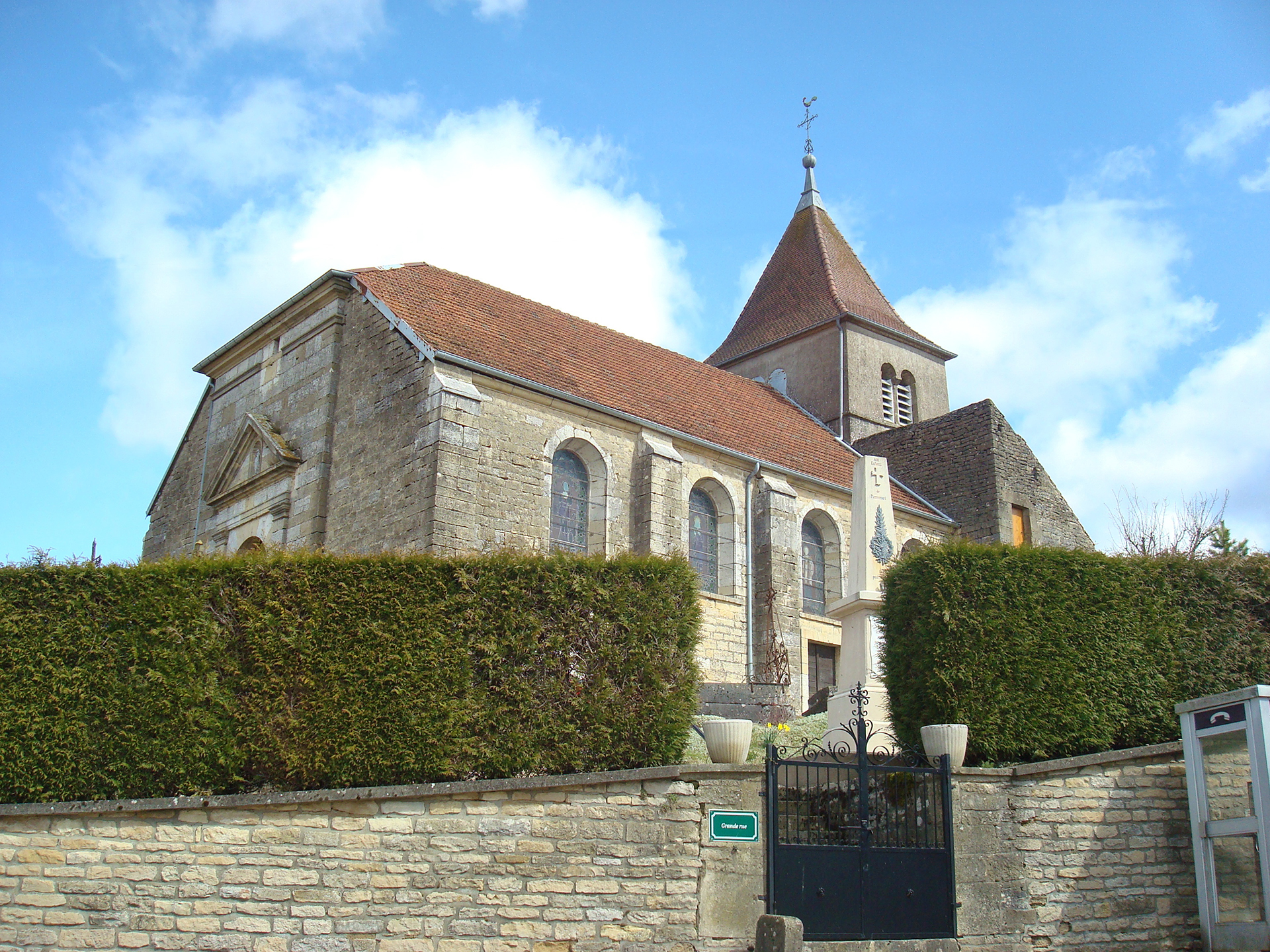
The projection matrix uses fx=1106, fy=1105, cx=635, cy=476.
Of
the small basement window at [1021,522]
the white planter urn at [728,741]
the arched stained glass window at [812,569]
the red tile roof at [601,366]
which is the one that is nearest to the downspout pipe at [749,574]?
the red tile roof at [601,366]

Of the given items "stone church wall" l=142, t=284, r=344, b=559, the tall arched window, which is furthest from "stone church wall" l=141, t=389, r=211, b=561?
the tall arched window

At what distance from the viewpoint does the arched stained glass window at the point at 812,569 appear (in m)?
19.7

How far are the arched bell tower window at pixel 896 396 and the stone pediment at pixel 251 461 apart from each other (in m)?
15.1

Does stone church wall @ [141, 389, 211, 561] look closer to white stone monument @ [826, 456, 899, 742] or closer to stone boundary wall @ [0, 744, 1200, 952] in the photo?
white stone monument @ [826, 456, 899, 742]

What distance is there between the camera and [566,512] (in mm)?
16781

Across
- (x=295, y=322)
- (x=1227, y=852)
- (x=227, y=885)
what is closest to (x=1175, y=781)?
(x=1227, y=852)

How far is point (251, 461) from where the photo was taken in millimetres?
18219

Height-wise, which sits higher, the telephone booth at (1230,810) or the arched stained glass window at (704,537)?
the arched stained glass window at (704,537)

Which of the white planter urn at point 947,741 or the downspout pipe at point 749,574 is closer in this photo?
the white planter urn at point 947,741

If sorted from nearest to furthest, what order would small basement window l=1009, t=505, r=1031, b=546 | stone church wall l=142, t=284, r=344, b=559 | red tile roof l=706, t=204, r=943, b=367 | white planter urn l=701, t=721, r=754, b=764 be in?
white planter urn l=701, t=721, r=754, b=764, stone church wall l=142, t=284, r=344, b=559, small basement window l=1009, t=505, r=1031, b=546, red tile roof l=706, t=204, r=943, b=367

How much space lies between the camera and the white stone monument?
38.7 ft

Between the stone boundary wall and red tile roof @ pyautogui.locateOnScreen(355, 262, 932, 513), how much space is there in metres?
8.92

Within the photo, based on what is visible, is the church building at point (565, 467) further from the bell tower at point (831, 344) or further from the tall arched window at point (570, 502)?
the bell tower at point (831, 344)

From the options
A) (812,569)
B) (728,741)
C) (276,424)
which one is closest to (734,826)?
(728,741)
